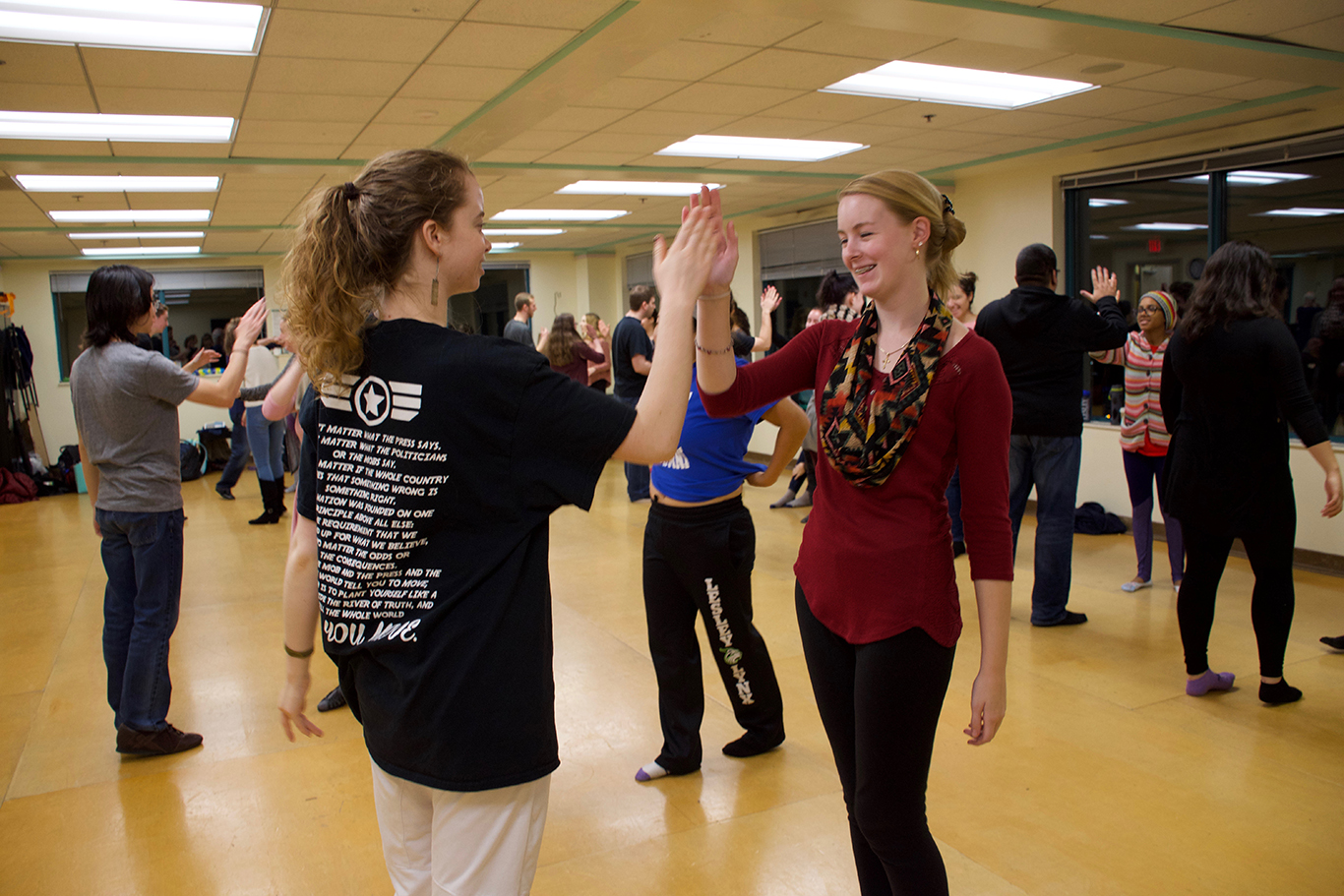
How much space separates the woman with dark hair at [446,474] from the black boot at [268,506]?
6797mm

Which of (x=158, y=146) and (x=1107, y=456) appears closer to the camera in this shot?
(x=158, y=146)

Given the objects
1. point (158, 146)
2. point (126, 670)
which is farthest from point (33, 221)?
point (126, 670)

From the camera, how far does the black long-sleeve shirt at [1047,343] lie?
161 inches

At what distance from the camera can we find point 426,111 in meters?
5.42

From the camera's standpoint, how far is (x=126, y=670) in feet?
10.4

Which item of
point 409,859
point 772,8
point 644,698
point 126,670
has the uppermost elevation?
point 772,8

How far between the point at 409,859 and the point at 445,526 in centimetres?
52

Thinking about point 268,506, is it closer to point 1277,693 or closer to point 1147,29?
point 1147,29

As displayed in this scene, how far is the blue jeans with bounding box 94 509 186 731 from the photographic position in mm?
3090

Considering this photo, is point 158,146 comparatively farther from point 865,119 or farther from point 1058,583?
point 1058,583

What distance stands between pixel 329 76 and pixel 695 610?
340cm

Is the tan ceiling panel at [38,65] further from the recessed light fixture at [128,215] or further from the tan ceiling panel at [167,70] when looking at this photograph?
the recessed light fixture at [128,215]

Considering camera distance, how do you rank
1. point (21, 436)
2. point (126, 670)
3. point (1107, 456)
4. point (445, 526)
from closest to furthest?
point (445, 526) → point (126, 670) → point (1107, 456) → point (21, 436)

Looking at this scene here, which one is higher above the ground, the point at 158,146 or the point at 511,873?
the point at 158,146
